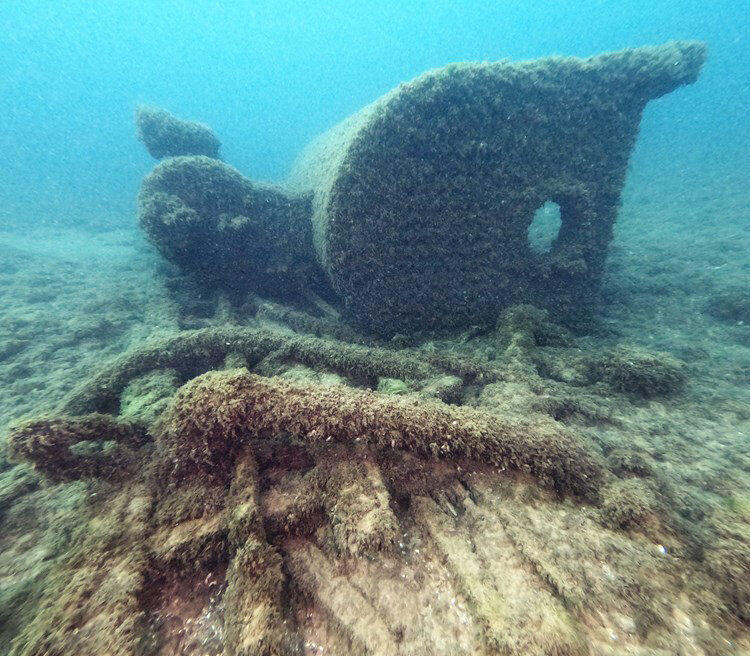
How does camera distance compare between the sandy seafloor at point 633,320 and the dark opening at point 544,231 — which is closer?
the sandy seafloor at point 633,320

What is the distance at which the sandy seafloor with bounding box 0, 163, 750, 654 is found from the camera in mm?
2916

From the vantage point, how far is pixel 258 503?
2039mm

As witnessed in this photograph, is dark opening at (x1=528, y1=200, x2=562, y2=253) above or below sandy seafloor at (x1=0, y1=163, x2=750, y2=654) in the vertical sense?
above

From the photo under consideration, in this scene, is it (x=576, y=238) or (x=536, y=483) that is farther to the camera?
(x=576, y=238)

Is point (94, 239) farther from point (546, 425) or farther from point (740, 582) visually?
point (740, 582)

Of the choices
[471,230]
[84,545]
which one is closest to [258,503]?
[84,545]

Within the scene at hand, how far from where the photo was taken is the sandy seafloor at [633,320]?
292cm

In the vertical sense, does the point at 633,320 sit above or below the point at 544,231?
below

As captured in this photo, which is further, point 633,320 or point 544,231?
point 544,231

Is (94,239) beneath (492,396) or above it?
above

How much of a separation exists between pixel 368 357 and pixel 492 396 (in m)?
1.43

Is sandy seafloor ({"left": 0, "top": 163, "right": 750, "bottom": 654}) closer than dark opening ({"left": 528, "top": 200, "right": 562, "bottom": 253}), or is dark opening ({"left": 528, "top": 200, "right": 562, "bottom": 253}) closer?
sandy seafloor ({"left": 0, "top": 163, "right": 750, "bottom": 654})

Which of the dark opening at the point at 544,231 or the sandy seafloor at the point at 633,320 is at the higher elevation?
the dark opening at the point at 544,231

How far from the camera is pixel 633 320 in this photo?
6.84m
